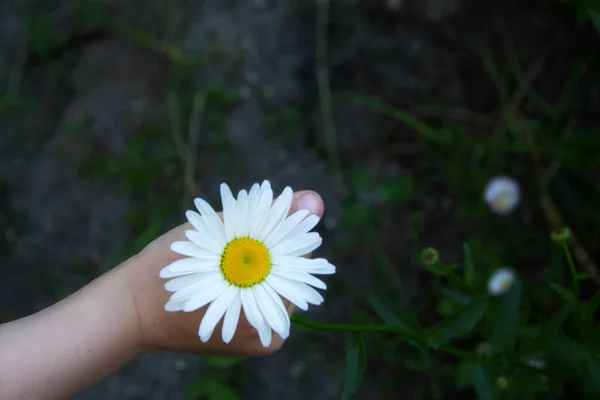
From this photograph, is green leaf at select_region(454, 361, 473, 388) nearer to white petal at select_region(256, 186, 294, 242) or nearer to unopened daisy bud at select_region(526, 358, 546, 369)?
unopened daisy bud at select_region(526, 358, 546, 369)

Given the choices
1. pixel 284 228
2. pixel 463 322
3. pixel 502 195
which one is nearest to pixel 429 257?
pixel 463 322

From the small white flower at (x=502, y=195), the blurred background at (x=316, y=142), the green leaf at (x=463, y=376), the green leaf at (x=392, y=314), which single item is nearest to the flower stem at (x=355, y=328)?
the green leaf at (x=392, y=314)

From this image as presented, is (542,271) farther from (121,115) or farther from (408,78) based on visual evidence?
(121,115)

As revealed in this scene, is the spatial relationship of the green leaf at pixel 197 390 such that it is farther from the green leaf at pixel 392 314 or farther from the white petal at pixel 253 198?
the white petal at pixel 253 198

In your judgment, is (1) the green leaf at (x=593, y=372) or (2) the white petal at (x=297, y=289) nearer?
(2) the white petal at (x=297, y=289)

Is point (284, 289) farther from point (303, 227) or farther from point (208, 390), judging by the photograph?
point (208, 390)

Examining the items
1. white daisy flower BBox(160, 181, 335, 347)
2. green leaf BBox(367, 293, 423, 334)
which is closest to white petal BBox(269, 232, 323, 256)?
white daisy flower BBox(160, 181, 335, 347)
